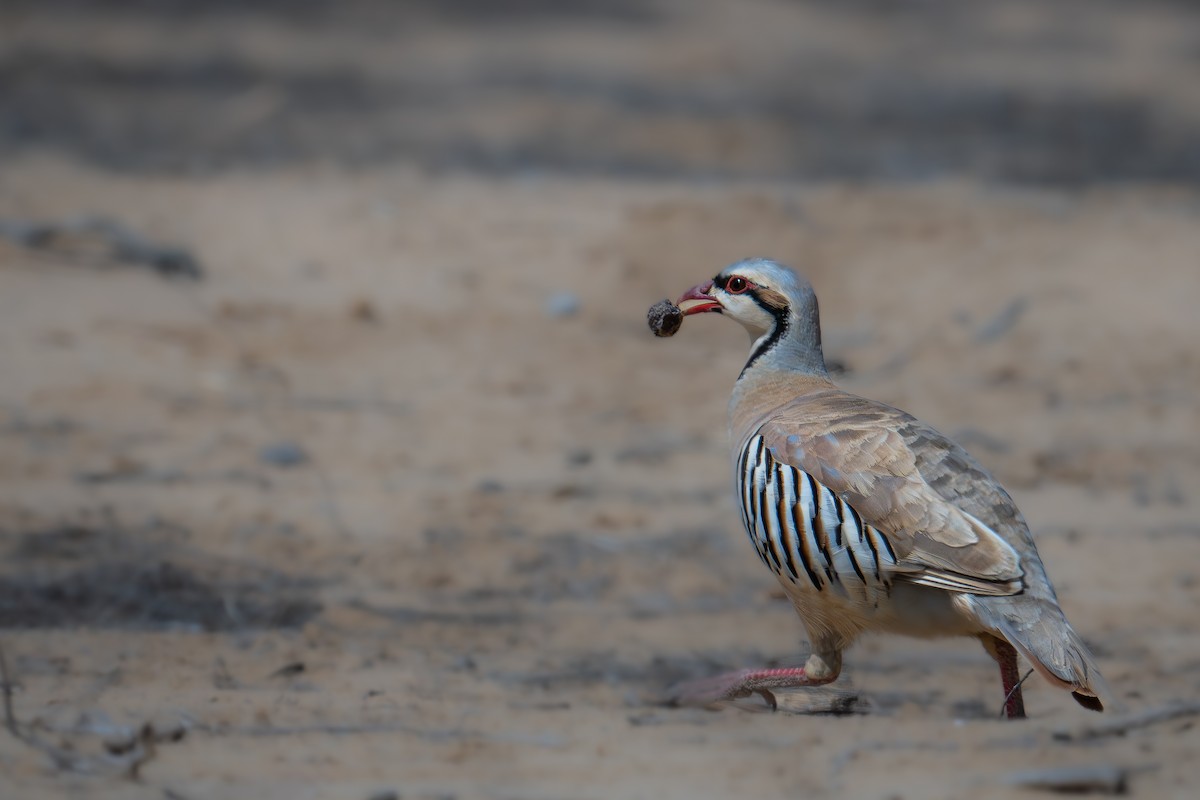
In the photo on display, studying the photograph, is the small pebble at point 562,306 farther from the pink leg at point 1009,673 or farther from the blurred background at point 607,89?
the pink leg at point 1009,673

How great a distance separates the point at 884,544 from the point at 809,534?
0.72 ft

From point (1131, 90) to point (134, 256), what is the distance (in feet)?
31.4

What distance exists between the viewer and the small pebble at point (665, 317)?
16.1 ft

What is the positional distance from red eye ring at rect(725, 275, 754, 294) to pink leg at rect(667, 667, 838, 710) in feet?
4.15

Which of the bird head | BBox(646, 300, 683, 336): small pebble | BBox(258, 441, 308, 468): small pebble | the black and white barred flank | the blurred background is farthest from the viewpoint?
the blurred background

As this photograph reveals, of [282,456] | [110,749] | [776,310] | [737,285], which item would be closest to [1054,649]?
[776,310]

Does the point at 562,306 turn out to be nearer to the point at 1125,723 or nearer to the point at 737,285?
the point at 737,285

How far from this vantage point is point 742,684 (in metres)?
4.20

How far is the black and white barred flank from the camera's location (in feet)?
12.7

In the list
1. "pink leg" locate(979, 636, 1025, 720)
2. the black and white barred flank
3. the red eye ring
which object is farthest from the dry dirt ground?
the red eye ring

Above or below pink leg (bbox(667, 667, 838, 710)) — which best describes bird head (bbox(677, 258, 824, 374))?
above

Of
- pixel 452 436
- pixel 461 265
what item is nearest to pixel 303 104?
pixel 461 265

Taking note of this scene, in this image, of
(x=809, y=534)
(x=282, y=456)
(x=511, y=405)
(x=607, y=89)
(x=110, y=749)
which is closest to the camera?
(x=110, y=749)

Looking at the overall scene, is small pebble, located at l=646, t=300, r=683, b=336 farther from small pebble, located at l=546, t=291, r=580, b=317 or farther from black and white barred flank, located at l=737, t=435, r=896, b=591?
small pebble, located at l=546, t=291, r=580, b=317
